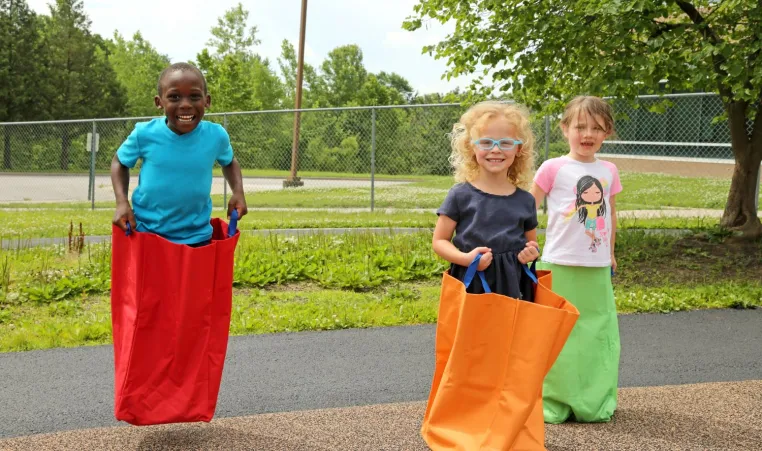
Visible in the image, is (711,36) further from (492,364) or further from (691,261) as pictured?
(492,364)

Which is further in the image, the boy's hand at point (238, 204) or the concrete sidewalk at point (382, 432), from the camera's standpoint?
the boy's hand at point (238, 204)

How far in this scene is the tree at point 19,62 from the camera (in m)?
41.9

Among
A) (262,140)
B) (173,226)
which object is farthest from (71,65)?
(173,226)

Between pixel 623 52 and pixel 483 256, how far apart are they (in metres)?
5.88

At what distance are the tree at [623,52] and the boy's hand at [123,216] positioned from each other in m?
5.37

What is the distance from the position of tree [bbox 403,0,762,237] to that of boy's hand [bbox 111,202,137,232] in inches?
212

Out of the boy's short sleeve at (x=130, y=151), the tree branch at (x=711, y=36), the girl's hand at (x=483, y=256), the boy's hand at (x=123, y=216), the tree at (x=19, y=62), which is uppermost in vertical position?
the tree at (x=19, y=62)

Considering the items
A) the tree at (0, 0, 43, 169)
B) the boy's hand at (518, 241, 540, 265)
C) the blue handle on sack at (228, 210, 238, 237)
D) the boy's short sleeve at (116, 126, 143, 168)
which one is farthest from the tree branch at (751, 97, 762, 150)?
the tree at (0, 0, 43, 169)

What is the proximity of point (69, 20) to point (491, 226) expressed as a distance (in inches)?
1954

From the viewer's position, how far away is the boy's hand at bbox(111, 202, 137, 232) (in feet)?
11.6

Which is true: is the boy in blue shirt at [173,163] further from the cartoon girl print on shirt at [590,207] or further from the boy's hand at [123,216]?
the cartoon girl print on shirt at [590,207]

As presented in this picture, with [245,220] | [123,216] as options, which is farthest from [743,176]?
[123,216]

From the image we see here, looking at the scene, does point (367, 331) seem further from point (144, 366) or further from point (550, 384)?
point (144, 366)

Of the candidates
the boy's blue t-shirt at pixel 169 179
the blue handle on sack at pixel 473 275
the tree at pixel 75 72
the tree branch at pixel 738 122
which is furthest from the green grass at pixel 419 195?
the tree at pixel 75 72
